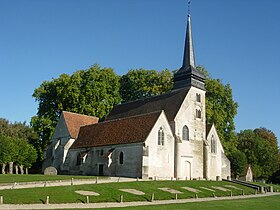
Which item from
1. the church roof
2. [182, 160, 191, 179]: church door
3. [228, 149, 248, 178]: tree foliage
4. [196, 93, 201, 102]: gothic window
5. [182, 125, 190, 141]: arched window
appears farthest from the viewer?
[228, 149, 248, 178]: tree foliage

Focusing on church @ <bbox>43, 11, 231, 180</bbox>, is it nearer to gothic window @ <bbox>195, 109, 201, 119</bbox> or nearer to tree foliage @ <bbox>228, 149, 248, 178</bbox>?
gothic window @ <bbox>195, 109, 201, 119</bbox>

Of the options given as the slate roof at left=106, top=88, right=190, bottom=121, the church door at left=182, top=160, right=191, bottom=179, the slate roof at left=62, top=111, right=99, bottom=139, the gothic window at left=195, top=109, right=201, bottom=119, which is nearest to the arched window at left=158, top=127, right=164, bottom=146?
the slate roof at left=106, top=88, right=190, bottom=121

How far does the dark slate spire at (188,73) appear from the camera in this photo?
51281 mm

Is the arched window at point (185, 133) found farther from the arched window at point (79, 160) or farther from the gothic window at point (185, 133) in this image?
the arched window at point (79, 160)

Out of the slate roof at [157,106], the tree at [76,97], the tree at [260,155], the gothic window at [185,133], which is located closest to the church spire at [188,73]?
the slate roof at [157,106]

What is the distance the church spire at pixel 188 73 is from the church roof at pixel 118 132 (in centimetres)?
941

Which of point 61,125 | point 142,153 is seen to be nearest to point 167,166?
point 142,153

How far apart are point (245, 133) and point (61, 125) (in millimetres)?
51978

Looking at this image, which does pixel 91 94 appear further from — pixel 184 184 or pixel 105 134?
pixel 184 184

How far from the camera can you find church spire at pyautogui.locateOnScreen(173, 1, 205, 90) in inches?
2019

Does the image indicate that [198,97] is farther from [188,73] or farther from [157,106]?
[157,106]

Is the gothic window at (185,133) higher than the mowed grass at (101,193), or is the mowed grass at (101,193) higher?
the gothic window at (185,133)

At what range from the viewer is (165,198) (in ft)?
97.2

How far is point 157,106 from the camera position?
168ft
